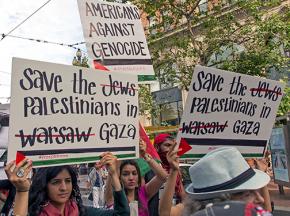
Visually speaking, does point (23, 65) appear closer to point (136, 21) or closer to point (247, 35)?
point (136, 21)

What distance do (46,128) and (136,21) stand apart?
7.12ft

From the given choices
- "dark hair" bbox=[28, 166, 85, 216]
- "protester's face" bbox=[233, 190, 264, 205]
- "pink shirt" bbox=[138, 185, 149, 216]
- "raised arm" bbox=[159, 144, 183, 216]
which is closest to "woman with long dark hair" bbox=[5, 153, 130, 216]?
"dark hair" bbox=[28, 166, 85, 216]

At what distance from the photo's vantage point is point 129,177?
3791mm

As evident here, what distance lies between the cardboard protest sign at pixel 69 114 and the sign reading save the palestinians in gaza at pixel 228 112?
0.53m

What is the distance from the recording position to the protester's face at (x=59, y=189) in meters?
2.90

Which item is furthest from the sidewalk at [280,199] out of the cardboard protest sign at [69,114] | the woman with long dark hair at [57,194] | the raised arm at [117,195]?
the woman with long dark hair at [57,194]

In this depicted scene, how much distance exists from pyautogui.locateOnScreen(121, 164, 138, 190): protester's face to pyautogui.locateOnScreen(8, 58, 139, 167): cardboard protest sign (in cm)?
28

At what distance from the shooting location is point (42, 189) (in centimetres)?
291

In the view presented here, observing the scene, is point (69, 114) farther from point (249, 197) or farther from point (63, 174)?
point (249, 197)

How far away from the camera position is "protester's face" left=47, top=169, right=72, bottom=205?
114 inches

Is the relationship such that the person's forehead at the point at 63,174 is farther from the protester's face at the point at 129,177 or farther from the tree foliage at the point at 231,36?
the tree foliage at the point at 231,36

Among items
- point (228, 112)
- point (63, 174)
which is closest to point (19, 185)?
point (63, 174)

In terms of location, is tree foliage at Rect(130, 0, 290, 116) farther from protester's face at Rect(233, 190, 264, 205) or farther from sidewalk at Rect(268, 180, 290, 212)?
protester's face at Rect(233, 190, 264, 205)

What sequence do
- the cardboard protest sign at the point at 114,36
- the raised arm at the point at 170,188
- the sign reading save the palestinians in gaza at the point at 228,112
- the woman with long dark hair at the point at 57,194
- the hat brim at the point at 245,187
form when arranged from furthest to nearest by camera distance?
the cardboard protest sign at the point at 114,36
the sign reading save the palestinians in gaza at the point at 228,112
the raised arm at the point at 170,188
the woman with long dark hair at the point at 57,194
the hat brim at the point at 245,187
